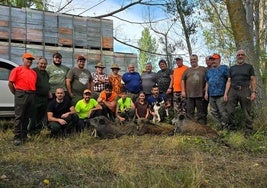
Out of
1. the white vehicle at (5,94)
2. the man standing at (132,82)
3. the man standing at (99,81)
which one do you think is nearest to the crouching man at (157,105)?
the man standing at (132,82)

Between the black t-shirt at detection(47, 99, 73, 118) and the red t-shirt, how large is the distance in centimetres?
67

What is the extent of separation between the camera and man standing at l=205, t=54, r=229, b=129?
8.77 metres

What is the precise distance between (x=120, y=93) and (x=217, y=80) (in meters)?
2.64

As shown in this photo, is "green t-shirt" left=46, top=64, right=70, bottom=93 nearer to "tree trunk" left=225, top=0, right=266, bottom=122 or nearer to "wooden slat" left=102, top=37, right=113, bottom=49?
"tree trunk" left=225, top=0, right=266, bottom=122

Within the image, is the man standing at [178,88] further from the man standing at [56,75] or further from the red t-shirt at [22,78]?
the red t-shirt at [22,78]

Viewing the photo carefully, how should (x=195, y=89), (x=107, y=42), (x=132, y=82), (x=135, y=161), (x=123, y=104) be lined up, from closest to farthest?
(x=135, y=161), (x=195, y=89), (x=123, y=104), (x=132, y=82), (x=107, y=42)

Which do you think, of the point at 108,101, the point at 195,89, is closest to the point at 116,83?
the point at 108,101

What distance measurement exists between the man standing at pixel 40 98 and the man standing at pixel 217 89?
372cm

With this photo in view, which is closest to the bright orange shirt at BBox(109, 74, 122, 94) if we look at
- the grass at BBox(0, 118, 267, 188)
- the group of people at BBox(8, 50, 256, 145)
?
the group of people at BBox(8, 50, 256, 145)

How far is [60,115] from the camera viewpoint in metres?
8.23

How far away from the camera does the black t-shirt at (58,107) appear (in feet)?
26.7

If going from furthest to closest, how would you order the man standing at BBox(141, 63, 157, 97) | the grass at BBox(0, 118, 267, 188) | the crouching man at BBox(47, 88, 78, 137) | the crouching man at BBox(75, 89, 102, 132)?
the man standing at BBox(141, 63, 157, 97)
the crouching man at BBox(75, 89, 102, 132)
the crouching man at BBox(47, 88, 78, 137)
the grass at BBox(0, 118, 267, 188)

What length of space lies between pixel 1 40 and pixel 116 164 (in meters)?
7.75

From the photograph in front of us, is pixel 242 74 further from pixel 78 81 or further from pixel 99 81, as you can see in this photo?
pixel 78 81
